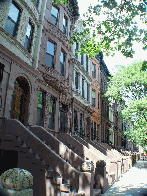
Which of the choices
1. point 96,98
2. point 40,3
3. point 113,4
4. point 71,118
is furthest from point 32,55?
point 96,98

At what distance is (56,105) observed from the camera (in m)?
12.6

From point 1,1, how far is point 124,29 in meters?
6.43

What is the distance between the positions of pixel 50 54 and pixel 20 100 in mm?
4594

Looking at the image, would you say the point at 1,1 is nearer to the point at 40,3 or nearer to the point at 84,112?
the point at 40,3

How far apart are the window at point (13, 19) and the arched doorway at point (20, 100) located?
254cm

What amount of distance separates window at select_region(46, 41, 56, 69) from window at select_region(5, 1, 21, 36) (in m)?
3.29

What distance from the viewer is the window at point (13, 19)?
912cm

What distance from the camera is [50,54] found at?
12.7m

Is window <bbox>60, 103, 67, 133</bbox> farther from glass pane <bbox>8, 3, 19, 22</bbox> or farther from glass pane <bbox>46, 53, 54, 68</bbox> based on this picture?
glass pane <bbox>8, 3, 19, 22</bbox>

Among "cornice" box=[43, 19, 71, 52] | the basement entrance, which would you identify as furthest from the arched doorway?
"cornice" box=[43, 19, 71, 52]

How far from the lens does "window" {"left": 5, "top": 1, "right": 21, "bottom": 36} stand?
9.12 metres

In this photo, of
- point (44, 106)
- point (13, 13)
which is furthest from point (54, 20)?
point (44, 106)

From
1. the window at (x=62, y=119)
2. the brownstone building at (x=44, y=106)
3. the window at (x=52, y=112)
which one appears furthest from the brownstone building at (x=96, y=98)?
the window at (x=52, y=112)

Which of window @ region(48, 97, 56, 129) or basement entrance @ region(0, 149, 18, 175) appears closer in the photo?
basement entrance @ region(0, 149, 18, 175)
